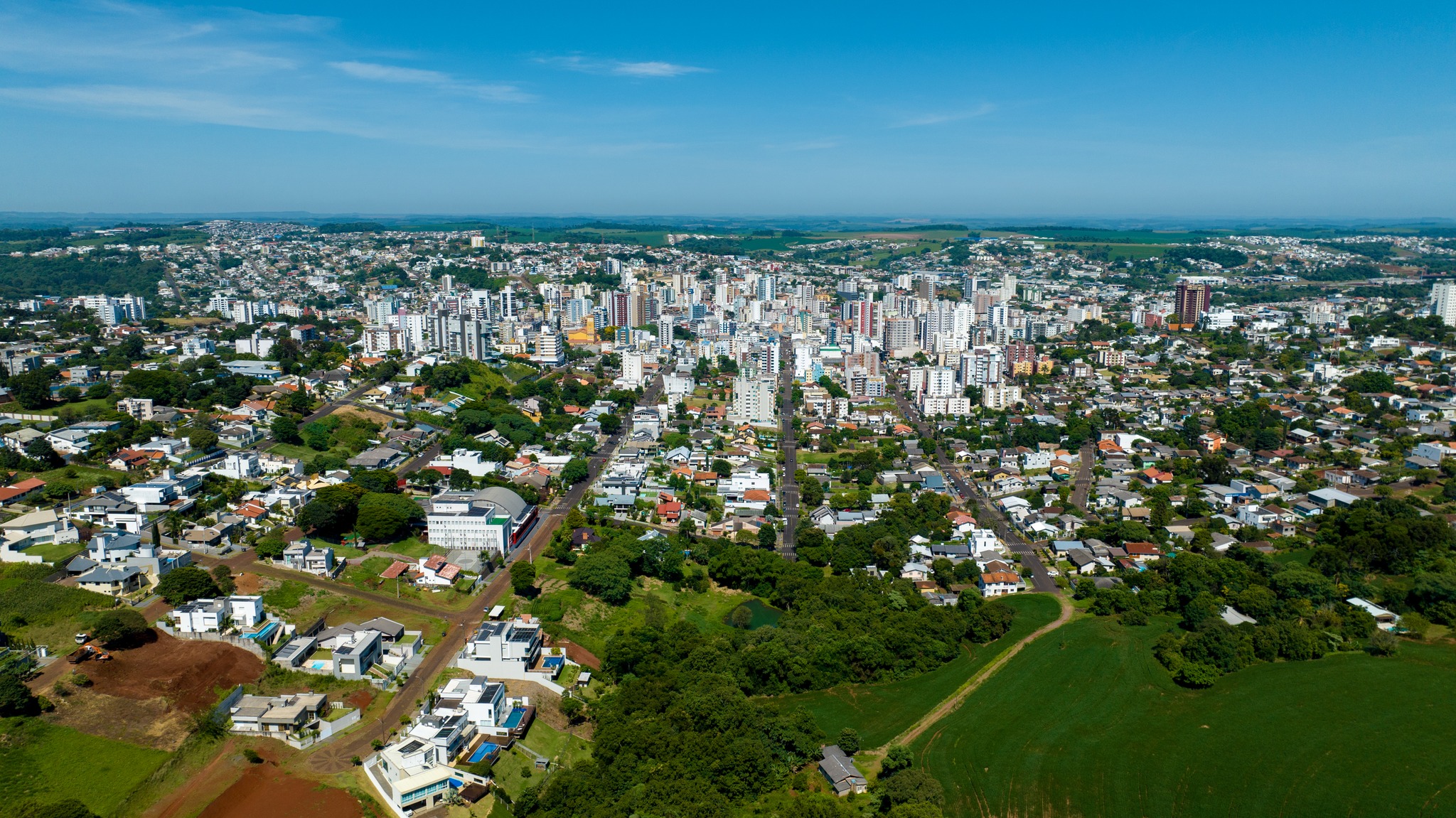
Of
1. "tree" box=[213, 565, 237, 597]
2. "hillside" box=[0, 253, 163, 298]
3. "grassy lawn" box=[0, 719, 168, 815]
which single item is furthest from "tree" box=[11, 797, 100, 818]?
"hillside" box=[0, 253, 163, 298]

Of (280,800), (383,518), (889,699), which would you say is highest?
(383,518)

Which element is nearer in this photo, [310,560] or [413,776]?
[413,776]

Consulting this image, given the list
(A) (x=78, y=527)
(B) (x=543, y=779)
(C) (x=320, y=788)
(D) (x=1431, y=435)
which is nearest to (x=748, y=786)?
(B) (x=543, y=779)

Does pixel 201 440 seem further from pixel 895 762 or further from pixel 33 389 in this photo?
pixel 895 762

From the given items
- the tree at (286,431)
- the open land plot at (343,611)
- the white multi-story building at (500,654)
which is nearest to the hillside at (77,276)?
the tree at (286,431)

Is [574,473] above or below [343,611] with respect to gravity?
above

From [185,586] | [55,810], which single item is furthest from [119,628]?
[55,810]
